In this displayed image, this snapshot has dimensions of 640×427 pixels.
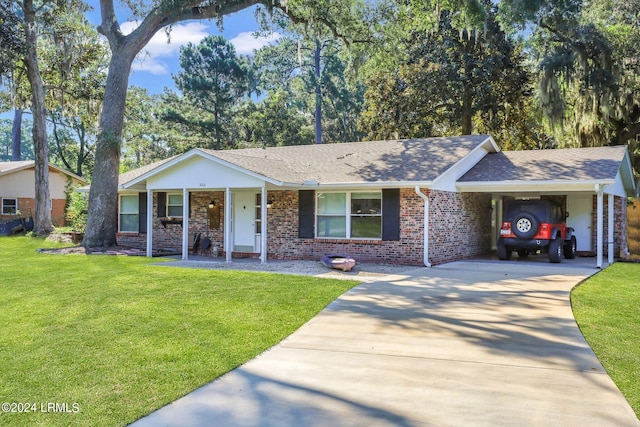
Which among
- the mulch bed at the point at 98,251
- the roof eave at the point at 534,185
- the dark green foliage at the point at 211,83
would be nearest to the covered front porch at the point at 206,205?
the mulch bed at the point at 98,251

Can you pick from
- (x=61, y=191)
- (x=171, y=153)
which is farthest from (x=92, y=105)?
(x=171, y=153)

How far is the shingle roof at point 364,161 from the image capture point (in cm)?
1339

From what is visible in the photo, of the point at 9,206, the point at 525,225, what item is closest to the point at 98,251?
the point at 525,225

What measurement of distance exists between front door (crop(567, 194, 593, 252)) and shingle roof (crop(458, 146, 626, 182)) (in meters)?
1.56

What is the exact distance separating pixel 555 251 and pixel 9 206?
92.5 feet

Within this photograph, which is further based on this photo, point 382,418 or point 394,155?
point 394,155

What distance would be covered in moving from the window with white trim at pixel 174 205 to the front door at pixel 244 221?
220cm

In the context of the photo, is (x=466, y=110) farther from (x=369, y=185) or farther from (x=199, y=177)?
(x=199, y=177)

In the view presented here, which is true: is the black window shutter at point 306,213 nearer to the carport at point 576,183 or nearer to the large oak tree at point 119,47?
the carport at point 576,183

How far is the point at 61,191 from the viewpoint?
1255 inches

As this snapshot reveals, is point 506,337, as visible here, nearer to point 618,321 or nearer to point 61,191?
point 618,321

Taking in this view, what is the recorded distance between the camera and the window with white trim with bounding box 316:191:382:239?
13484mm

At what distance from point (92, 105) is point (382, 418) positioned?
23.8 metres

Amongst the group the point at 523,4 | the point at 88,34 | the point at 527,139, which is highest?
the point at 88,34
